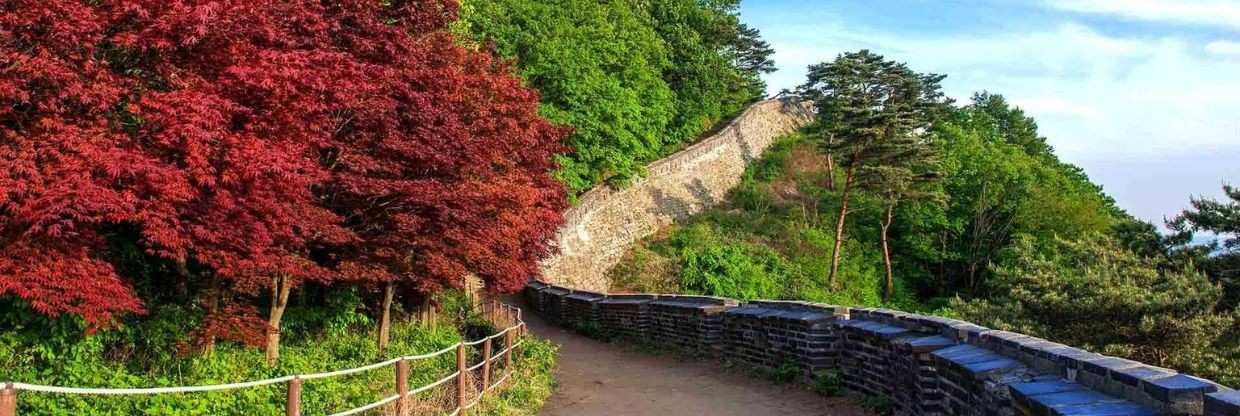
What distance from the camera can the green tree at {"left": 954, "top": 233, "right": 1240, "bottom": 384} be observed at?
1847 centimetres

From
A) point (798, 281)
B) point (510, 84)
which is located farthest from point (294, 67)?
point (798, 281)

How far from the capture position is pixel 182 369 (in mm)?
9586

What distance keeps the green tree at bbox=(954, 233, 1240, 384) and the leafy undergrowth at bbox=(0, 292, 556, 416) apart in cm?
1270

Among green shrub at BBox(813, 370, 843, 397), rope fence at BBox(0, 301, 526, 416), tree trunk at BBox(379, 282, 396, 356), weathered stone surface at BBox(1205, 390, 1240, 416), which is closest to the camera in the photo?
weathered stone surface at BBox(1205, 390, 1240, 416)

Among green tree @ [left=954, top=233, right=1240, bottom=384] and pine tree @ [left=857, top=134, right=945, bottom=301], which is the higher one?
pine tree @ [left=857, top=134, right=945, bottom=301]

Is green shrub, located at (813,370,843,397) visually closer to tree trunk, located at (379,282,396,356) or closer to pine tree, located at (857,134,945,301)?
tree trunk, located at (379,282,396,356)

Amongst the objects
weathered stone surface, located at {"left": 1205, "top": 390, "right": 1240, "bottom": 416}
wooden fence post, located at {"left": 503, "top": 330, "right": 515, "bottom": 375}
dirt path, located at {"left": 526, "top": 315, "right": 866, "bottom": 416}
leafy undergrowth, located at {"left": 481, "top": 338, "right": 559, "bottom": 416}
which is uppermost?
weathered stone surface, located at {"left": 1205, "top": 390, "right": 1240, "bottom": 416}

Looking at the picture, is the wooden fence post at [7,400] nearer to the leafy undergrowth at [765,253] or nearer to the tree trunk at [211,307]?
the tree trunk at [211,307]

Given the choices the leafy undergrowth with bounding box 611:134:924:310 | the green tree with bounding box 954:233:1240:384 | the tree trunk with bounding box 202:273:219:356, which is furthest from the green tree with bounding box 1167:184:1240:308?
the tree trunk with bounding box 202:273:219:356

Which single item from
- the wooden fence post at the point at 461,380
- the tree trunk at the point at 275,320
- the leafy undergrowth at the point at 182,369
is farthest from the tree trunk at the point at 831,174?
the wooden fence post at the point at 461,380

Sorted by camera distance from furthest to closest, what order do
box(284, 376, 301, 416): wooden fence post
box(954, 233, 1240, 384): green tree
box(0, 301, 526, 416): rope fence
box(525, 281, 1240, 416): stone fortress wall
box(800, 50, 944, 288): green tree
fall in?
box(800, 50, 944, 288): green tree
box(954, 233, 1240, 384): green tree
box(284, 376, 301, 416): wooden fence post
box(525, 281, 1240, 416): stone fortress wall
box(0, 301, 526, 416): rope fence

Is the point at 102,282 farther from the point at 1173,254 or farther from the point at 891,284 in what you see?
the point at 891,284

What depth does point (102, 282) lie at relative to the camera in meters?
7.83

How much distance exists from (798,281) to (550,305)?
12822mm
